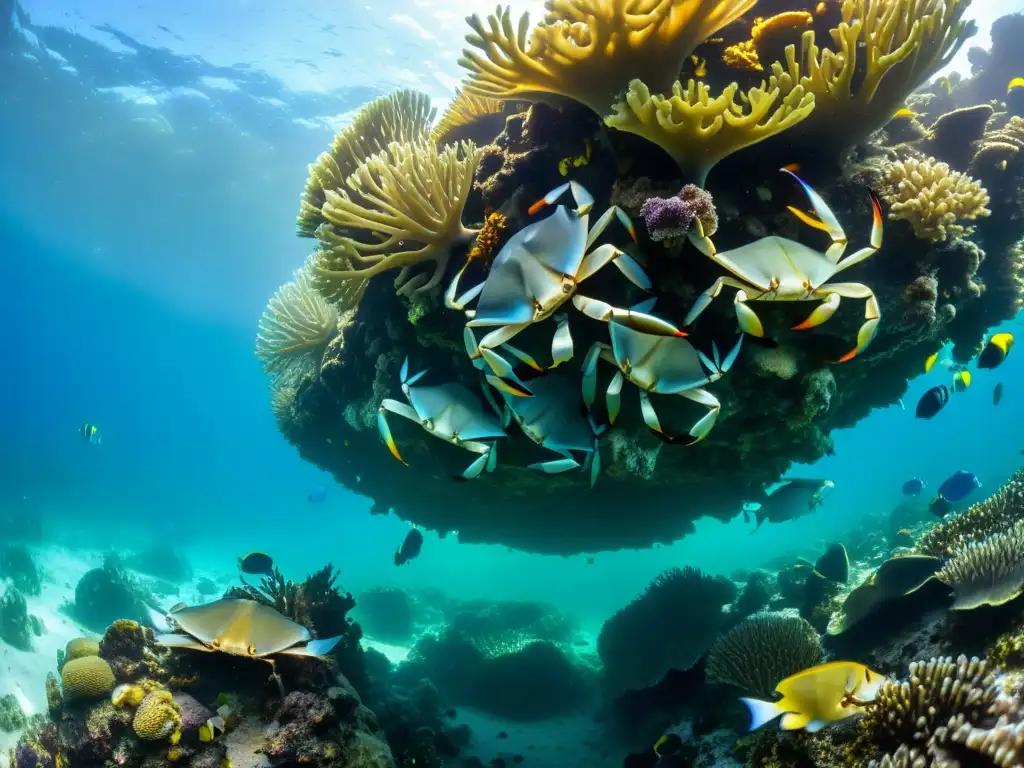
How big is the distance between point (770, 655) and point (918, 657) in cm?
132

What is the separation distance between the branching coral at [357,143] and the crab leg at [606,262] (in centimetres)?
311

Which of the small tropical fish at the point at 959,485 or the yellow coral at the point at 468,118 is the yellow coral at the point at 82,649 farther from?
the small tropical fish at the point at 959,485

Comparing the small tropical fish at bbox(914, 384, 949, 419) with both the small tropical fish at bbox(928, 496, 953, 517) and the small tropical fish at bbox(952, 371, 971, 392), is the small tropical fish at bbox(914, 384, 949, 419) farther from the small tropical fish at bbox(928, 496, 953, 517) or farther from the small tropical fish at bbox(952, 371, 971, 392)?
the small tropical fish at bbox(928, 496, 953, 517)

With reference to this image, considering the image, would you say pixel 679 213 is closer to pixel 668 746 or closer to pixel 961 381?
pixel 668 746

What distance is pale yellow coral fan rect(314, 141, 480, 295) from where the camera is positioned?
347 centimetres

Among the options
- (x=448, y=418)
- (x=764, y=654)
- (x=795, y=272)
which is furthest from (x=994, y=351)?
(x=448, y=418)

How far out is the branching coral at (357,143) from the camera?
4762 millimetres

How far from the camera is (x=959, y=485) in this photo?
24.1 ft

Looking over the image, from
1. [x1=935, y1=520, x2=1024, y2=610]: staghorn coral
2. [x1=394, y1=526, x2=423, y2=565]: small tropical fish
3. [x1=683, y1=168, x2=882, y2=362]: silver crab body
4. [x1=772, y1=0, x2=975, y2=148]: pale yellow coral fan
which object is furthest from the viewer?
[x1=394, y1=526, x2=423, y2=565]: small tropical fish

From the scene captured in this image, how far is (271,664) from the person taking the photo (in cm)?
474

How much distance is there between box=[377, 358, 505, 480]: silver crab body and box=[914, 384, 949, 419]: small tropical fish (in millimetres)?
5592

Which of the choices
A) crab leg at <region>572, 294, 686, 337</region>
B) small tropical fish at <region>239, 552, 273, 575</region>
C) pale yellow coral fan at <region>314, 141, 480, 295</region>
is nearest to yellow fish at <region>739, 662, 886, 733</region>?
crab leg at <region>572, 294, 686, 337</region>

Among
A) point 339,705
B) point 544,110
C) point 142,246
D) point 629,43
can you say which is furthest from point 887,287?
point 142,246

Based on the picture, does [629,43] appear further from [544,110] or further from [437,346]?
[437,346]
